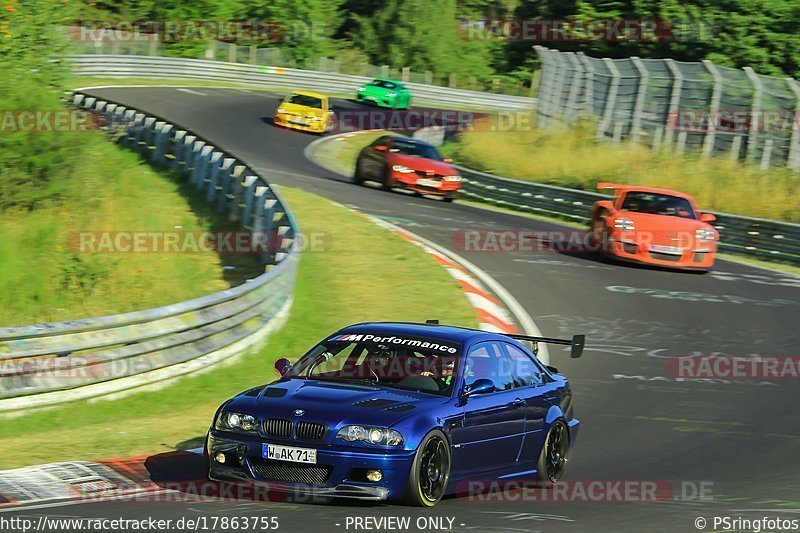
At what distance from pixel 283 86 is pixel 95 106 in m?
26.6

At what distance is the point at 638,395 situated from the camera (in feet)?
43.1

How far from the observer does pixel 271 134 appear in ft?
129

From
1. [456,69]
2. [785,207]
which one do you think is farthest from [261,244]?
[456,69]

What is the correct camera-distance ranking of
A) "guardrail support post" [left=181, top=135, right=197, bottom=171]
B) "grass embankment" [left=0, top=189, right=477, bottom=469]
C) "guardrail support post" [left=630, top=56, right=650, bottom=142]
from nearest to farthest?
"grass embankment" [left=0, top=189, right=477, bottom=469], "guardrail support post" [left=181, top=135, right=197, bottom=171], "guardrail support post" [left=630, top=56, right=650, bottom=142]

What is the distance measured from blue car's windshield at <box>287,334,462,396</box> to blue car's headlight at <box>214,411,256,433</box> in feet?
2.90

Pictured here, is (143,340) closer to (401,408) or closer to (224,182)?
(401,408)

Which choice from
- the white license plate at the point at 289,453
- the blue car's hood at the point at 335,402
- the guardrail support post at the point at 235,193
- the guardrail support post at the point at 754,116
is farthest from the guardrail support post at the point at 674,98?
the white license plate at the point at 289,453

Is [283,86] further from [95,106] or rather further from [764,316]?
[764,316]

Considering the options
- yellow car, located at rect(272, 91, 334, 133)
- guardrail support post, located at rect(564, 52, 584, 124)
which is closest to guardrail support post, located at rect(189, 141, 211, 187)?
yellow car, located at rect(272, 91, 334, 133)

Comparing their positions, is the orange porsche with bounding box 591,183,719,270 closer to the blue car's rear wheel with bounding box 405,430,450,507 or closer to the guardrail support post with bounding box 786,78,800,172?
the guardrail support post with bounding box 786,78,800,172

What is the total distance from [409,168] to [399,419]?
21.4 m

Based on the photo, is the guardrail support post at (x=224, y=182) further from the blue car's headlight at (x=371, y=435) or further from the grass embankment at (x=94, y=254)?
the blue car's headlight at (x=371, y=435)

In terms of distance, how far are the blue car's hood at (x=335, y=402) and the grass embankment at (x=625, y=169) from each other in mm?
23354

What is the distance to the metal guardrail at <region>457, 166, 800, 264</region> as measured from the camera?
25.2 m
